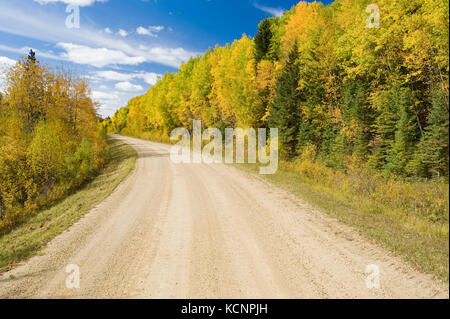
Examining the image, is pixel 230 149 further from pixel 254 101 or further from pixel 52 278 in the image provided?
pixel 52 278

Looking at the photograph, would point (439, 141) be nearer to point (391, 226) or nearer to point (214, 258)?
point (214, 258)

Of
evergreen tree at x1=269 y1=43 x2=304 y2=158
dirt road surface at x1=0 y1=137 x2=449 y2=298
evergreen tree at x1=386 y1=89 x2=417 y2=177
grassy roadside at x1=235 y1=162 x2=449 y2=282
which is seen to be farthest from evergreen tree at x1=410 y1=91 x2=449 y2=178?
evergreen tree at x1=269 y1=43 x2=304 y2=158

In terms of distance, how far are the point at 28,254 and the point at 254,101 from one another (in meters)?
21.5

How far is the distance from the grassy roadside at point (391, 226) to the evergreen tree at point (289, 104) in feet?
30.3

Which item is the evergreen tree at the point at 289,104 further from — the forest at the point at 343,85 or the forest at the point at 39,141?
the forest at the point at 39,141

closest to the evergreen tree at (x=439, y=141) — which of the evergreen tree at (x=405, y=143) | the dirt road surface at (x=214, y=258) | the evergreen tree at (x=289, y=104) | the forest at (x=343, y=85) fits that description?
the forest at (x=343, y=85)

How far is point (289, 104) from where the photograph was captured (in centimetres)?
1934

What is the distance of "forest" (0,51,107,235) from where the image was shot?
1317 centimetres

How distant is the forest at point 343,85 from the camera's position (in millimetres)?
5447

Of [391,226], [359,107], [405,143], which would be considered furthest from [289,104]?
[405,143]

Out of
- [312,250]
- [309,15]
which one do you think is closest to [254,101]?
[309,15]

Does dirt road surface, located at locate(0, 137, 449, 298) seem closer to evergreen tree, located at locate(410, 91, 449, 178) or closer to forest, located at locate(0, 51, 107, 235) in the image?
evergreen tree, located at locate(410, 91, 449, 178)

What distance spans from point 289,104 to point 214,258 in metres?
16.9

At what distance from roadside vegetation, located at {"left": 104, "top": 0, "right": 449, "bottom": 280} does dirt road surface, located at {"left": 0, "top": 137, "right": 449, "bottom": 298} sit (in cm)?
83
